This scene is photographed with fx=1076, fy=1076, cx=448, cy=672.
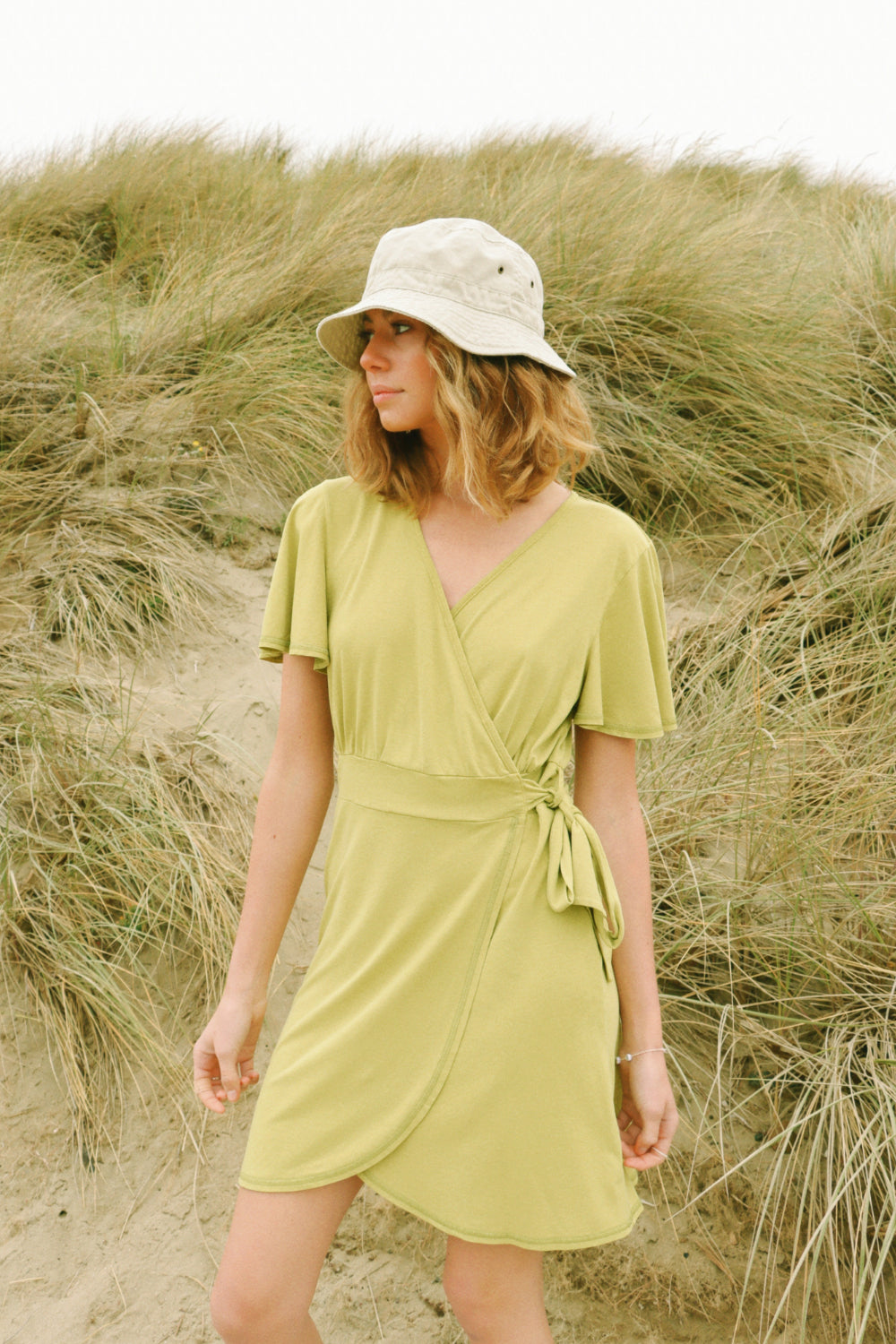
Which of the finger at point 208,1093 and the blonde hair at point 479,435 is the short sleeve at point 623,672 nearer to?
the blonde hair at point 479,435

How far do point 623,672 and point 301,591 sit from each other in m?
0.52

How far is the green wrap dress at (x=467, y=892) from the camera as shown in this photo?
1.49 m

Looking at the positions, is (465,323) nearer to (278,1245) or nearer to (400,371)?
(400,371)

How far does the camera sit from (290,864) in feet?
5.51

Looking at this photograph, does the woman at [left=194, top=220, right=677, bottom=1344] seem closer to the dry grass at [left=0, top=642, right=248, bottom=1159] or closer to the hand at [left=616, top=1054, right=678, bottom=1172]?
the hand at [left=616, top=1054, right=678, bottom=1172]

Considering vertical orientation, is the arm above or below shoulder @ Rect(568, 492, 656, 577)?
below

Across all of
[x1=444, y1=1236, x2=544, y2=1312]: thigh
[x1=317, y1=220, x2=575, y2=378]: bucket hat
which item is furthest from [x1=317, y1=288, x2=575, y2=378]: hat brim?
[x1=444, y1=1236, x2=544, y2=1312]: thigh

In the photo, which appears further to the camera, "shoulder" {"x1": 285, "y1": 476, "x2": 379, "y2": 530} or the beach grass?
the beach grass

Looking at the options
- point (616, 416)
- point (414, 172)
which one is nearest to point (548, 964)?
point (616, 416)

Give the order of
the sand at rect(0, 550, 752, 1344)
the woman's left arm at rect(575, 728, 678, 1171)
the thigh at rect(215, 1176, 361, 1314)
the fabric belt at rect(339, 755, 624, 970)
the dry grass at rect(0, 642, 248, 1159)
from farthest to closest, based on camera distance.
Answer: the dry grass at rect(0, 642, 248, 1159) → the sand at rect(0, 550, 752, 1344) → the woman's left arm at rect(575, 728, 678, 1171) → the fabric belt at rect(339, 755, 624, 970) → the thigh at rect(215, 1176, 361, 1314)

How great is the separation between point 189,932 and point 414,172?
214 inches

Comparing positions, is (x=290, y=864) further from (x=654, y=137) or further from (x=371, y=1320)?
(x=654, y=137)

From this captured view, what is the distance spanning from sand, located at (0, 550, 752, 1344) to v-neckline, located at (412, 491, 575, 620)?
1700mm

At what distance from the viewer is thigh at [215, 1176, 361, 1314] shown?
4.75ft
